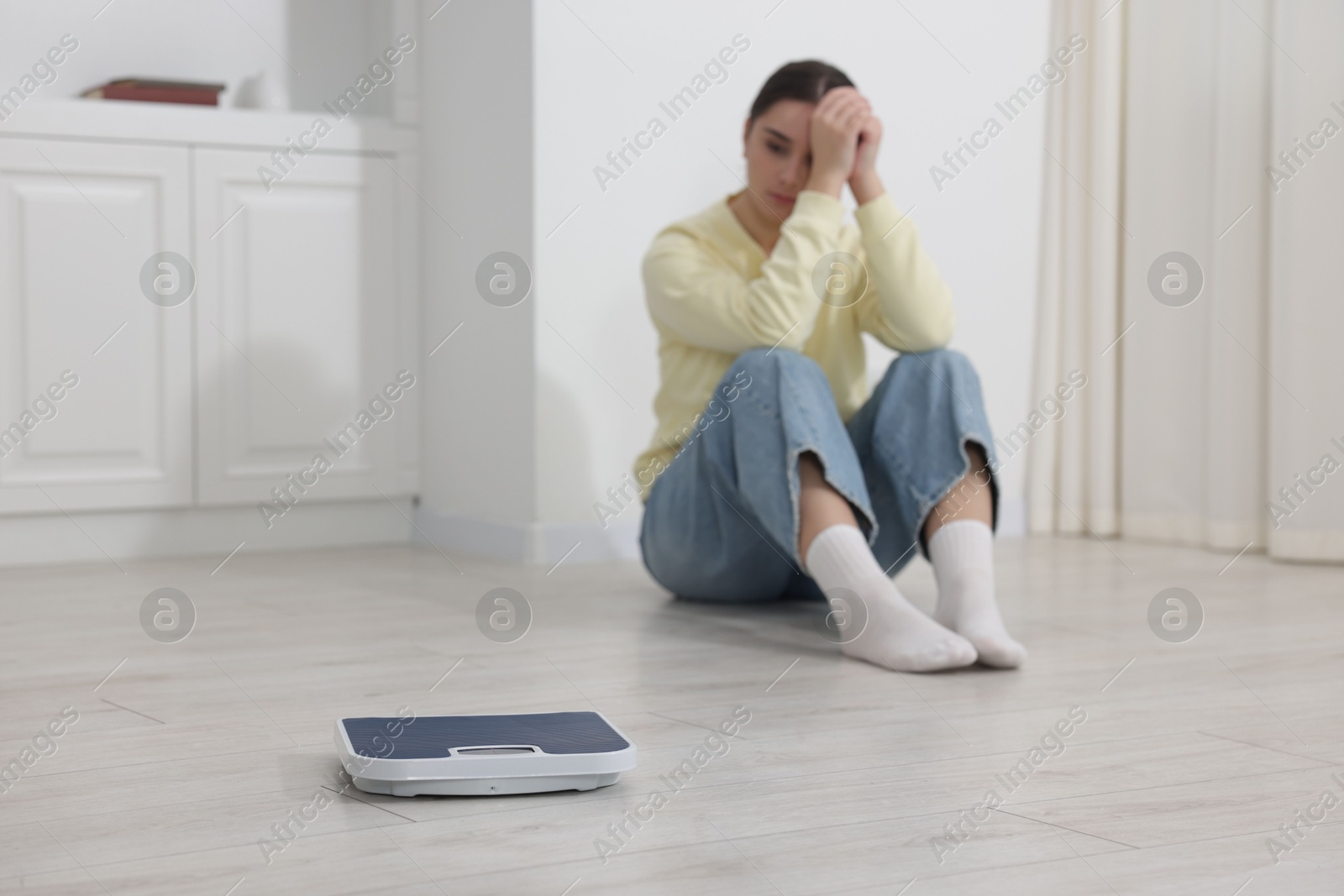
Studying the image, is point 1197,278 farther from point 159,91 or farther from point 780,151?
point 159,91

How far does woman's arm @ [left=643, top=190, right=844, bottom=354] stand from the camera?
1575mm

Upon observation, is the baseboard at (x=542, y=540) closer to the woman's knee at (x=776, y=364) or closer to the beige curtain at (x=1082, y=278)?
the beige curtain at (x=1082, y=278)

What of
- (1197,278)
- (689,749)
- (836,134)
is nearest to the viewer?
(689,749)

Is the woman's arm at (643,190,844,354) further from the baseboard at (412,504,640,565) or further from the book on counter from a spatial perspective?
the book on counter

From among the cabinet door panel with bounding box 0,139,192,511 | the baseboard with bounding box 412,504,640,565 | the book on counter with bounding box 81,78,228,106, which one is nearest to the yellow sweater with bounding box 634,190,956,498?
the baseboard with bounding box 412,504,640,565

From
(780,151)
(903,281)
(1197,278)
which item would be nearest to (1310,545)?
(1197,278)

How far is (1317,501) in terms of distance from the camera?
231 cm

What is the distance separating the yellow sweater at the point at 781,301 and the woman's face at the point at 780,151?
65 mm

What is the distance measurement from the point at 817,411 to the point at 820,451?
51 mm

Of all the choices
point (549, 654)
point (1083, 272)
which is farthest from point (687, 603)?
point (1083, 272)

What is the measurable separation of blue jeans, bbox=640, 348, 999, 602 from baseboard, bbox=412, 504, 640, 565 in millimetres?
603

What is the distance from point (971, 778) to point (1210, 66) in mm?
1972

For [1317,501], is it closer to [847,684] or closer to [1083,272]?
[1083,272]

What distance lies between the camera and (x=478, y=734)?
0.99 meters
